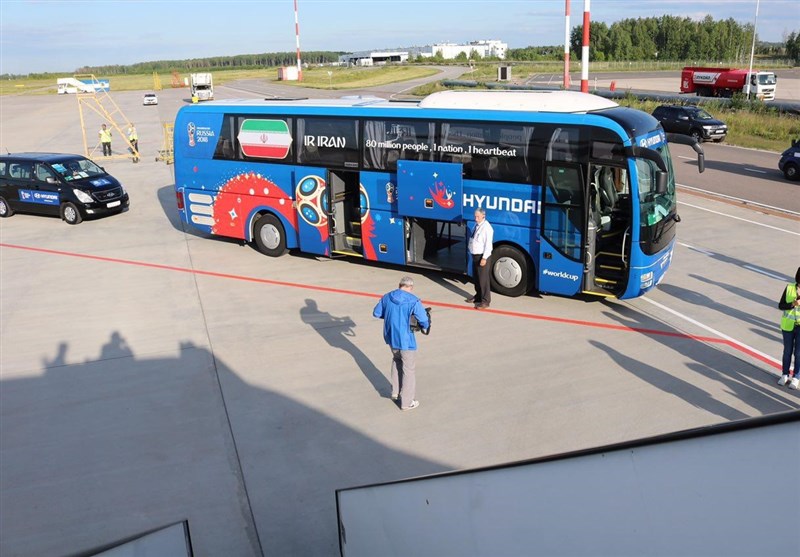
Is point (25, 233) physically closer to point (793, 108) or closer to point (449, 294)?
point (449, 294)

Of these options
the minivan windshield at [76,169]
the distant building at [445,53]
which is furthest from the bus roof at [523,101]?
the distant building at [445,53]

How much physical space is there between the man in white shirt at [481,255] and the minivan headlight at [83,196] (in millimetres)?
12081

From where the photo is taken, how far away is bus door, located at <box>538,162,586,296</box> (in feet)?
36.2

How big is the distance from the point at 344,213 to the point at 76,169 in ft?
32.3

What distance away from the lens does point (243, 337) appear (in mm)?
10992

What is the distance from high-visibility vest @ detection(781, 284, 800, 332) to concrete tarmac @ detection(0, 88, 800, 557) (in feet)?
2.85

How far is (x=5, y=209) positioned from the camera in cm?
2025

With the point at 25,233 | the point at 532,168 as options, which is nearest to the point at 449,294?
the point at 532,168

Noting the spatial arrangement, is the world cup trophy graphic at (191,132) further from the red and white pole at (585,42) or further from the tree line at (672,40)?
the tree line at (672,40)

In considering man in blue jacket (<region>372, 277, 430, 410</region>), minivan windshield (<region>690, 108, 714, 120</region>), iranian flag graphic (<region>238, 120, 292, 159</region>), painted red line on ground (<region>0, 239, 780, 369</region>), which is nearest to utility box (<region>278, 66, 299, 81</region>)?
minivan windshield (<region>690, 108, 714, 120</region>)

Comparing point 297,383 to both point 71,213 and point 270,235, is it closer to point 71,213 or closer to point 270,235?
point 270,235

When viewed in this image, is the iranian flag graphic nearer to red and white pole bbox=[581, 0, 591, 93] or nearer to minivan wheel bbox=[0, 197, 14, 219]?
minivan wheel bbox=[0, 197, 14, 219]

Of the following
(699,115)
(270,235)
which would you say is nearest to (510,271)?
(270,235)

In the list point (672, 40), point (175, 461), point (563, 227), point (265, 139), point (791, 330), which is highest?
point (672, 40)
